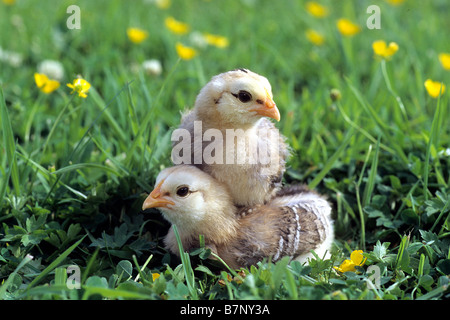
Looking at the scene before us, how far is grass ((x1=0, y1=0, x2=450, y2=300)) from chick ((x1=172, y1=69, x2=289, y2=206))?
0.39m

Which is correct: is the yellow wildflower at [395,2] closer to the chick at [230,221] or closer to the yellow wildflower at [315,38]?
the yellow wildflower at [315,38]

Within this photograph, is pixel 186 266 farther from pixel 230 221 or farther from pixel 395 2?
pixel 395 2

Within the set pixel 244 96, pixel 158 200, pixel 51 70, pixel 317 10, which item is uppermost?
pixel 317 10

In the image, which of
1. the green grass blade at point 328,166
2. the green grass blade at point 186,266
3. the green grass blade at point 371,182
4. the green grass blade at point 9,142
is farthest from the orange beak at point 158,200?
the green grass blade at point 371,182

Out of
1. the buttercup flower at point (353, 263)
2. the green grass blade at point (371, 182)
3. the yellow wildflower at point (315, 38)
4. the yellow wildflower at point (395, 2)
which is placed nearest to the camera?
the buttercup flower at point (353, 263)

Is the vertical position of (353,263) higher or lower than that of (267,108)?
→ lower

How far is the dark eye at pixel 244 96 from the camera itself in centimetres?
259

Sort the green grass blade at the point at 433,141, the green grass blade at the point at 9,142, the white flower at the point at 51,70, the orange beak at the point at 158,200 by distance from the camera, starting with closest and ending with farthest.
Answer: the orange beak at the point at 158,200, the green grass blade at the point at 9,142, the green grass blade at the point at 433,141, the white flower at the point at 51,70

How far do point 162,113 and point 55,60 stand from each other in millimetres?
1374

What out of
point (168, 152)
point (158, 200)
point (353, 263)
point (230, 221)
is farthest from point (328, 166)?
point (158, 200)

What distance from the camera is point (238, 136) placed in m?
2.69

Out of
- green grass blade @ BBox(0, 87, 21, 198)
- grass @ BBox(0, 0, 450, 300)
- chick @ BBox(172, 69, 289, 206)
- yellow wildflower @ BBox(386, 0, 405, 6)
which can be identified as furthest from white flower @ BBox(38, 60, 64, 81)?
yellow wildflower @ BBox(386, 0, 405, 6)

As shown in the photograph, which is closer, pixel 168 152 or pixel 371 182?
pixel 371 182

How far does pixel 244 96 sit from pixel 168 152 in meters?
1.03
